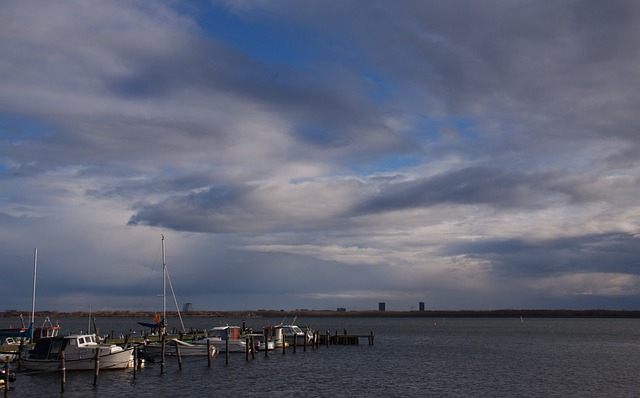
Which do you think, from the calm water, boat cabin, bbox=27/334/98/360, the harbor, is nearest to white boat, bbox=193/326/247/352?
the harbor

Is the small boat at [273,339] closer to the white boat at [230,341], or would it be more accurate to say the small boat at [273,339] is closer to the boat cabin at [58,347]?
the white boat at [230,341]

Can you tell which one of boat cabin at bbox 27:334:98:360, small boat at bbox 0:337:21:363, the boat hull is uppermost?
boat cabin at bbox 27:334:98:360

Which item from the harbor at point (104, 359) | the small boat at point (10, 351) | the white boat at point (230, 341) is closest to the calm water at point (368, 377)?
the harbor at point (104, 359)

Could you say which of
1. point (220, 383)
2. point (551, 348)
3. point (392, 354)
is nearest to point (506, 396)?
point (220, 383)

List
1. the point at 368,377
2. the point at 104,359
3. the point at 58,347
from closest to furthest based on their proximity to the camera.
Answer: the point at 58,347
the point at 104,359
the point at 368,377

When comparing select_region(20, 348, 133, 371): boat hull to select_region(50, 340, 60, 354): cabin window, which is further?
select_region(50, 340, 60, 354): cabin window

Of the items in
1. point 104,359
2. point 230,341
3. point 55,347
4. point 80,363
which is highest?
point 55,347

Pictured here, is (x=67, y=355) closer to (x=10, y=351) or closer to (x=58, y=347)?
(x=58, y=347)

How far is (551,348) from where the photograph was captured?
324 feet

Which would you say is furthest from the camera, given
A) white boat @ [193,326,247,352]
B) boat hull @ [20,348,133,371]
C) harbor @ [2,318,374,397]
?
white boat @ [193,326,247,352]

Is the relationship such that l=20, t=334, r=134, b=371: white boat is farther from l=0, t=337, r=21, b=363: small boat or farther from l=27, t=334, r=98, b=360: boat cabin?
l=0, t=337, r=21, b=363: small boat

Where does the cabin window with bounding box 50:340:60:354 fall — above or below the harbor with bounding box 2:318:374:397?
above

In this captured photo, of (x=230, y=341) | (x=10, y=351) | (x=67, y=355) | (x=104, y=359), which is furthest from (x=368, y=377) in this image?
(x=10, y=351)

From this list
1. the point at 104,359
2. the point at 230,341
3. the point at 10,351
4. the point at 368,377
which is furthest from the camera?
the point at 230,341
